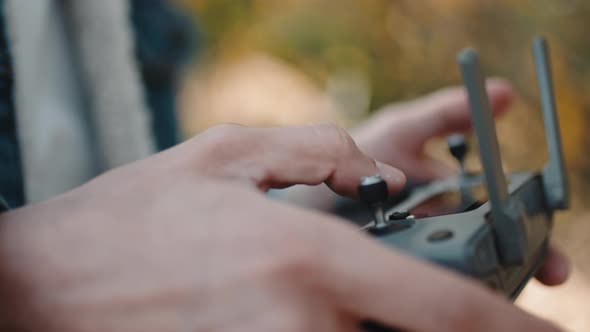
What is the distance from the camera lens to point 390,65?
1701 millimetres

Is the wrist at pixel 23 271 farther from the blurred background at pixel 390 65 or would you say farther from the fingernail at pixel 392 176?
the blurred background at pixel 390 65

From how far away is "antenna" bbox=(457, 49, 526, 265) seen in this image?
1.10ft

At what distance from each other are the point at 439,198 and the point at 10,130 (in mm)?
406

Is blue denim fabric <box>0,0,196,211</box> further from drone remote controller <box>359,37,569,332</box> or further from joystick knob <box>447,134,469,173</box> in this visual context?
drone remote controller <box>359,37,569,332</box>

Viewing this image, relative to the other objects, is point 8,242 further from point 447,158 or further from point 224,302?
point 447,158

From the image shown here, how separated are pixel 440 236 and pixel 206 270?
0.14 metres

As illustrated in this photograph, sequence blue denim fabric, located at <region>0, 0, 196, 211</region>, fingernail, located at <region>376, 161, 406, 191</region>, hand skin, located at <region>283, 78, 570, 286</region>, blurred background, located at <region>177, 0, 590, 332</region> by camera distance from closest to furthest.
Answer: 1. fingernail, located at <region>376, 161, 406, 191</region>
2. hand skin, located at <region>283, 78, 570, 286</region>
3. blue denim fabric, located at <region>0, 0, 196, 211</region>
4. blurred background, located at <region>177, 0, 590, 332</region>

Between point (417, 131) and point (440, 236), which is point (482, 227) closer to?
point (440, 236)

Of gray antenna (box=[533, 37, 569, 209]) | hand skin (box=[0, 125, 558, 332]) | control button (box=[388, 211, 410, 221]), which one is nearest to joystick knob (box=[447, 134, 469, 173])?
gray antenna (box=[533, 37, 569, 209])

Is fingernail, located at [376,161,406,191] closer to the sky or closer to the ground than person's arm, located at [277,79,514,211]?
closer to the sky

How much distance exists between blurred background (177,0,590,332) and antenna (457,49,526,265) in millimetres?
A: 1013

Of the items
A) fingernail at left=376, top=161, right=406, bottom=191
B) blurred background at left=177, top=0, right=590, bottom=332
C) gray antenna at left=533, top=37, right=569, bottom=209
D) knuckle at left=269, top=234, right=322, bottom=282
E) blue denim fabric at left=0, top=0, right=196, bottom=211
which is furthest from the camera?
blurred background at left=177, top=0, right=590, bottom=332

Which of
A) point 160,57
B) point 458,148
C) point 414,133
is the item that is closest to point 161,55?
point 160,57

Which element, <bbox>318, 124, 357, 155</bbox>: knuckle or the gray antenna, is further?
the gray antenna
